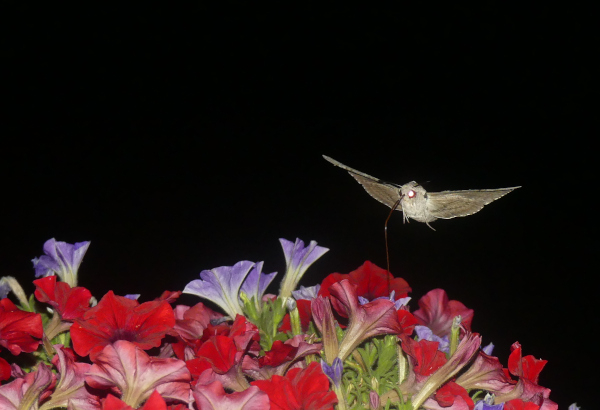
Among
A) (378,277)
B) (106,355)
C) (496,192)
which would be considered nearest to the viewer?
(106,355)

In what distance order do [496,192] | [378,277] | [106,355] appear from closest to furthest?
[106,355]
[496,192]
[378,277]

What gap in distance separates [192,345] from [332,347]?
151mm

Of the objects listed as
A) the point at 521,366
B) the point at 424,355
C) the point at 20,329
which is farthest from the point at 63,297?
the point at 521,366

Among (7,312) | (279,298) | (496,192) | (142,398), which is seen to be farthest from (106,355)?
(496,192)

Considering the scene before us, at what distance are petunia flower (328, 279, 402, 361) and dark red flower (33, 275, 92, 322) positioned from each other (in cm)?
28

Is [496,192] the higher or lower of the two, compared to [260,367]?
higher

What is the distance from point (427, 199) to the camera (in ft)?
2.35

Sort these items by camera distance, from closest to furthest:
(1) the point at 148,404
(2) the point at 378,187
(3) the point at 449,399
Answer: (1) the point at 148,404
(3) the point at 449,399
(2) the point at 378,187

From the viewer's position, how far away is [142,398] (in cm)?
58

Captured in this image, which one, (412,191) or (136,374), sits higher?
(412,191)

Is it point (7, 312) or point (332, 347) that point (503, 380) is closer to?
point (332, 347)

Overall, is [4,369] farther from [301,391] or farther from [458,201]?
[458,201]

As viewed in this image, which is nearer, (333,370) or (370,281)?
(333,370)

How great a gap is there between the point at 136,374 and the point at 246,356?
11cm
